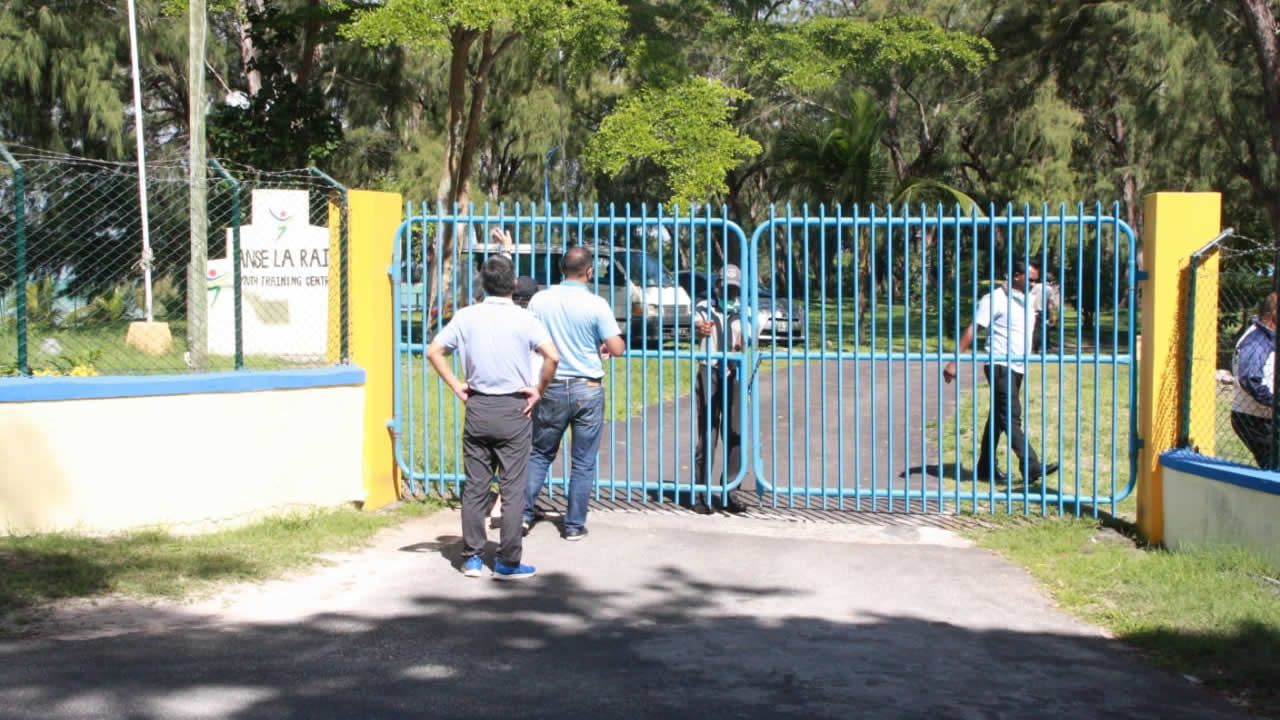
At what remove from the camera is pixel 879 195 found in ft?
121

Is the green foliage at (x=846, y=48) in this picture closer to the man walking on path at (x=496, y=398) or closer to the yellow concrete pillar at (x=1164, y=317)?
the yellow concrete pillar at (x=1164, y=317)

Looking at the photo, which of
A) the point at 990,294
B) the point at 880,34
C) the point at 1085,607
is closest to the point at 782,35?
the point at 880,34

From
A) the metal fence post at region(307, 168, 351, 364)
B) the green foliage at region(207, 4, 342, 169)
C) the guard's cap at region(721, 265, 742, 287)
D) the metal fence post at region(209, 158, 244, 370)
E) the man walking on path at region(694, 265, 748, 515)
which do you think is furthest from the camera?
the green foliage at region(207, 4, 342, 169)

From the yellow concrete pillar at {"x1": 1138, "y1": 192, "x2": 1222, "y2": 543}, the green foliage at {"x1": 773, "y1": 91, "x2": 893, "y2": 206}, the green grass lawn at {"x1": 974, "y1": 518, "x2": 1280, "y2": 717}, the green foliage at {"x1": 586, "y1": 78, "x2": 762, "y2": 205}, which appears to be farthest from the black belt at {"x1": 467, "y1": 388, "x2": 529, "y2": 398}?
the green foliage at {"x1": 773, "y1": 91, "x2": 893, "y2": 206}

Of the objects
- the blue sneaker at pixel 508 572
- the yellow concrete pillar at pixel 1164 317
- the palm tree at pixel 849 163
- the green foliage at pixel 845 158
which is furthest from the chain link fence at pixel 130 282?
the green foliage at pixel 845 158

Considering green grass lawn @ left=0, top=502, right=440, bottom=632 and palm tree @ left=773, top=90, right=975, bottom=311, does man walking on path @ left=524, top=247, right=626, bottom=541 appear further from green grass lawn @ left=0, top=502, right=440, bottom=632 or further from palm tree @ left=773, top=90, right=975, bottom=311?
palm tree @ left=773, top=90, right=975, bottom=311

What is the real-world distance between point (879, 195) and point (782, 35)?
12.7 m

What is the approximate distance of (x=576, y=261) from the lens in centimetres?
786

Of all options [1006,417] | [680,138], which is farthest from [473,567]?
[680,138]

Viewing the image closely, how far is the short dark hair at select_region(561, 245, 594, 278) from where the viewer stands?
7844 mm

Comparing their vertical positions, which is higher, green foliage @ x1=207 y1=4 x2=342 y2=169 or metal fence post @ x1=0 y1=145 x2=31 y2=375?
green foliage @ x1=207 y1=4 x2=342 y2=169

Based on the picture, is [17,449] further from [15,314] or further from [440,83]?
[440,83]

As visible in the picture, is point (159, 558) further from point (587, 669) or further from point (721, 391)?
point (721, 391)

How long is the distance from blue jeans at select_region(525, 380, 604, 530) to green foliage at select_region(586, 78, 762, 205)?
15.3m
